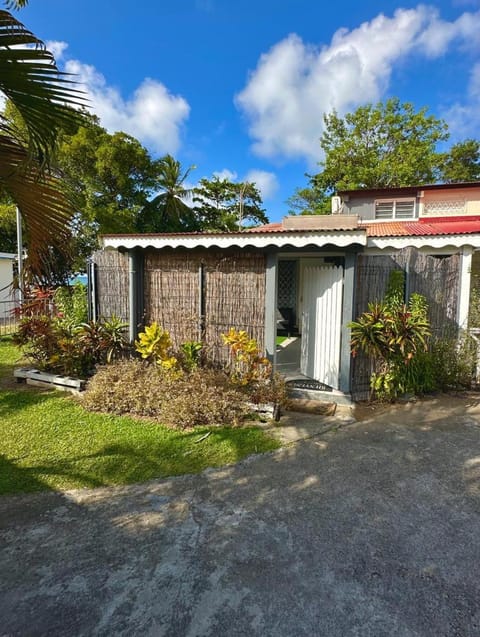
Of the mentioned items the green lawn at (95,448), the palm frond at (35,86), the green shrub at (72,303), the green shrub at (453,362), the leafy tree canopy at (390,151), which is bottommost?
the green lawn at (95,448)

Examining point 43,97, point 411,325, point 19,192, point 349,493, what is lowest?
point 349,493

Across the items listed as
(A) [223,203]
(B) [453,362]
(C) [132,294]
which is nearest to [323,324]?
(B) [453,362]

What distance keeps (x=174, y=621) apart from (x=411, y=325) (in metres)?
4.70

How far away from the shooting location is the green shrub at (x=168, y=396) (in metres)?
4.52

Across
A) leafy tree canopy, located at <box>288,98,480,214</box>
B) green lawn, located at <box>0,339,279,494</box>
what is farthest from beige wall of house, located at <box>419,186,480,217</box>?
green lawn, located at <box>0,339,279,494</box>

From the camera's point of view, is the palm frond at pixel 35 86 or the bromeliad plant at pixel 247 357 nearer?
the palm frond at pixel 35 86

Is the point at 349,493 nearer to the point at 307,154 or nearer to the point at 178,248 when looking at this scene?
the point at 178,248

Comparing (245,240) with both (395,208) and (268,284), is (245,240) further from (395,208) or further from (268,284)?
(395,208)

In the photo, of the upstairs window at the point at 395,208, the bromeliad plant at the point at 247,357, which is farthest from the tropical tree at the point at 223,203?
the bromeliad plant at the point at 247,357

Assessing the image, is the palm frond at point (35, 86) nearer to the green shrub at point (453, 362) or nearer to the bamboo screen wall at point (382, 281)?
the bamboo screen wall at point (382, 281)

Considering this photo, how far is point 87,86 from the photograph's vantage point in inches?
77.8

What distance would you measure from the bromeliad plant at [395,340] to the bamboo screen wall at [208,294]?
1669mm

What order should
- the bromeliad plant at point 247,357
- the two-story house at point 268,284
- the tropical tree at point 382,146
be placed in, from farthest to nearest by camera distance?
the tropical tree at point 382,146, the two-story house at point 268,284, the bromeliad plant at point 247,357

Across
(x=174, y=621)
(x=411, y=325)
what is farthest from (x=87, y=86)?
(x=411, y=325)
